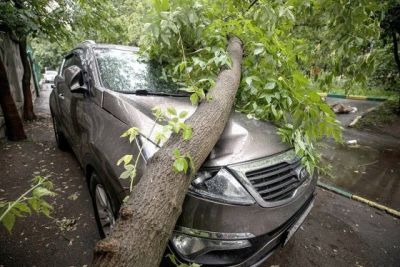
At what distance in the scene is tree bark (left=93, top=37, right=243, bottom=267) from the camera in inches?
51.1

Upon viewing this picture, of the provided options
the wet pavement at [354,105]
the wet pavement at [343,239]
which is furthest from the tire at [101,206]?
the wet pavement at [354,105]

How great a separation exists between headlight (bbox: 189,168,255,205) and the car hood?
90 mm

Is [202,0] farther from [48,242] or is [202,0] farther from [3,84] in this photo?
[3,84]

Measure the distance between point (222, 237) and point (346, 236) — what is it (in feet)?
7.03

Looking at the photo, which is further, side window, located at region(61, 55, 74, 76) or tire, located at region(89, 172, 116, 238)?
side window, located at region(61, 55, 74, 76)

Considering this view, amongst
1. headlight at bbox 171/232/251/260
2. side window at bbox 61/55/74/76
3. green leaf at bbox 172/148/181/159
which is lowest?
headlight at bbox 171/232/251/260

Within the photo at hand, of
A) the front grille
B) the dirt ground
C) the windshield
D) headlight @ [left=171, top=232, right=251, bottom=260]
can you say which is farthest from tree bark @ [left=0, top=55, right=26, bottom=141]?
the front grille

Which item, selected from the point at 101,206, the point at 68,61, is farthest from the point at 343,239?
the point at 68,61

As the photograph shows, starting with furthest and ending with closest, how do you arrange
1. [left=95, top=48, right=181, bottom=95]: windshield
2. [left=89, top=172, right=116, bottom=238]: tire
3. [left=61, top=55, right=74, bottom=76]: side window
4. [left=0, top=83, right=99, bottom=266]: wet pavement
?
1. [left=61, top=55, right=74, bottom=76]: side window
2. [left=95, top=48, right=181, bottom=95]: windshield
3. [left=0, top=83, right=99, bottom=266]: wet pavement
4. [left=89, top=172, right=116, bottom=238]: tire

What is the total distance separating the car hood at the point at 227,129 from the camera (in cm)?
196

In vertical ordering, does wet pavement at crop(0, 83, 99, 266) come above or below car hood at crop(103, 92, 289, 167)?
below

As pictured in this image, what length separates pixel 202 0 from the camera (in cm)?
302

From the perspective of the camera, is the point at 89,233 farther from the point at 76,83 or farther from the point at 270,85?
the point at 270,85

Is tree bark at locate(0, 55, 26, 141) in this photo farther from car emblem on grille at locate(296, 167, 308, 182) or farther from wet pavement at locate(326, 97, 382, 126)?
wet pavement at locate(326, 97, 382, 126)
